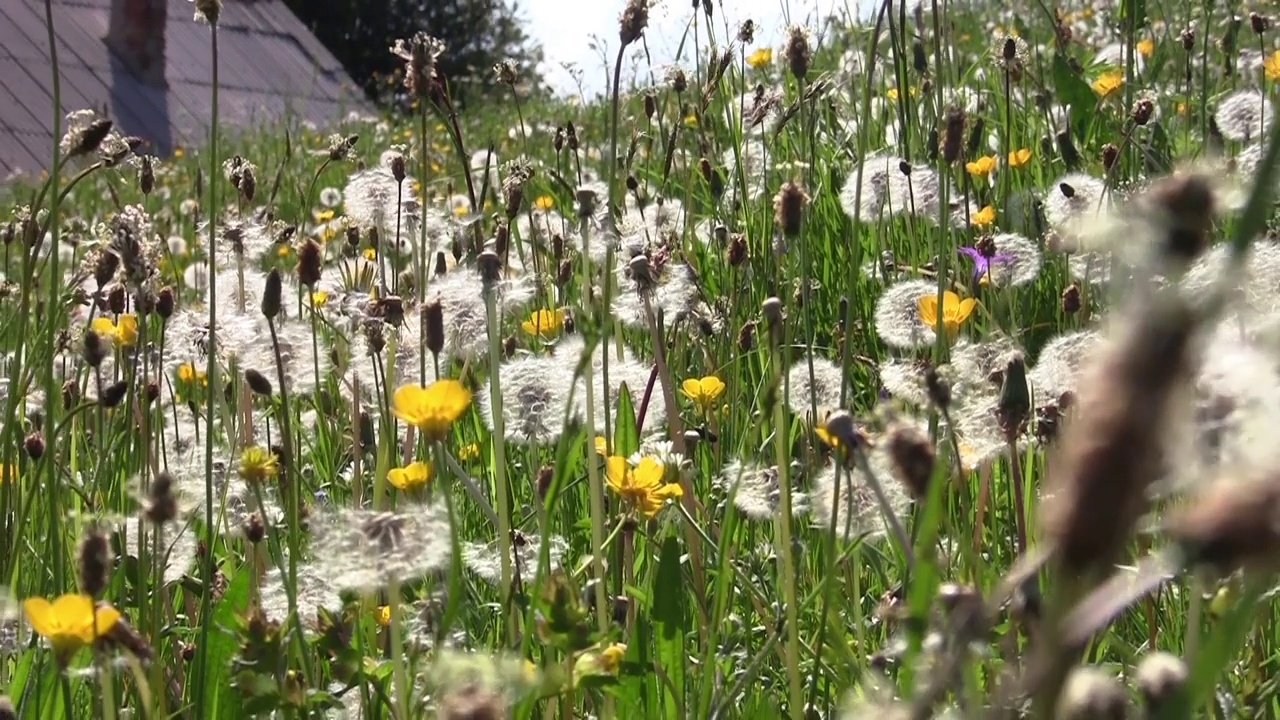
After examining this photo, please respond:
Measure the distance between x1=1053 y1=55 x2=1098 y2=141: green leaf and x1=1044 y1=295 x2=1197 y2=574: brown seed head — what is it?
3184 mm

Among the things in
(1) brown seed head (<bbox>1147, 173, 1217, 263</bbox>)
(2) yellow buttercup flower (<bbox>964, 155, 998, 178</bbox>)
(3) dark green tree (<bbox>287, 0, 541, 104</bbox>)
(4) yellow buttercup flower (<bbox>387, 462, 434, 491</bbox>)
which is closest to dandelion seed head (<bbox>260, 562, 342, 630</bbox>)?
(4) yellow buttercup flower (<bbox>387, 462, 434, 491</bbox>)

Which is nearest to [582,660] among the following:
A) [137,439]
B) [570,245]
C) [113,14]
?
[137,439]

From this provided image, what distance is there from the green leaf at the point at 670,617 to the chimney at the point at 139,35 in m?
12.6

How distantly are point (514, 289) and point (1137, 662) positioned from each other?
102 centimetres

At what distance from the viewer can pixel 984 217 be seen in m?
2.67

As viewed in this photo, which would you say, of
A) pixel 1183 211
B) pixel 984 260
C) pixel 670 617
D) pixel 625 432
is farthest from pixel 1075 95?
pixel 1183 211

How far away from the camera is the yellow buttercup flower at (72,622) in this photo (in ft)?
3.02

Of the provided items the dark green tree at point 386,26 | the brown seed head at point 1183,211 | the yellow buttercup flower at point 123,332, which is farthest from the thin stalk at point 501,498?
the dark green tree at point 386,26

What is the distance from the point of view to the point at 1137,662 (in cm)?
130

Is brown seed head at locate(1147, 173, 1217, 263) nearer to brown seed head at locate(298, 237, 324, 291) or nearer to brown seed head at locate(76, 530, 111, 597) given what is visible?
brown seed head at locate(76, 530, 111, 597)

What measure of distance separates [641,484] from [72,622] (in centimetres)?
63

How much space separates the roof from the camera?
11180 millimetres

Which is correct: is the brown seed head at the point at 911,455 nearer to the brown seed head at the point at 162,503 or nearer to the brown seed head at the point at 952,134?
the brown seed head at the point at 162,503

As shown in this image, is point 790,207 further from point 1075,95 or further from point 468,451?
point 1075,95
